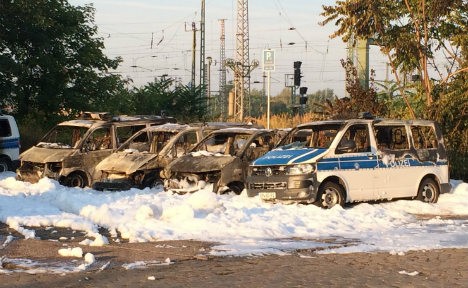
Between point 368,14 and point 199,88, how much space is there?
18.3 meters

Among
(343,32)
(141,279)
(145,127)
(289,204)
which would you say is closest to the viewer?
(141,279)

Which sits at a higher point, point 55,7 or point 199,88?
point 55,7

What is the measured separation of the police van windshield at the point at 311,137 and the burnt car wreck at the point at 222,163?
711 mm

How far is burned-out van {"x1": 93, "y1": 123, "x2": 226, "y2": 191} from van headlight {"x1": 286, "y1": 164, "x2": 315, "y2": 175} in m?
3.80

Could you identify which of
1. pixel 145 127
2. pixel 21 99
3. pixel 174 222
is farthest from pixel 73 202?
pixel 21 99

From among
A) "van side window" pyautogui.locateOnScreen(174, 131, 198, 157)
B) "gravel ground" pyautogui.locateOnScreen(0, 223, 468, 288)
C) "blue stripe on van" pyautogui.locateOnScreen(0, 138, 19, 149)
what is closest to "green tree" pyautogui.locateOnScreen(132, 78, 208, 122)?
"blue stripe on van" pyautogui.locateOnScreen(0, 138, 19, 149)

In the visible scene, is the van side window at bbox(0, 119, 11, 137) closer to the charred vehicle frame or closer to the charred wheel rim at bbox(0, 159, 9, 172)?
the charred wheel rim at bbox(0, 159, 9, 172)

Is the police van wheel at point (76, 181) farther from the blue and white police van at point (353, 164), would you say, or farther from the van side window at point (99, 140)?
the blue and white police van at point (353, 164)

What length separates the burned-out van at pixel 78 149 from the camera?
1606 centimetres

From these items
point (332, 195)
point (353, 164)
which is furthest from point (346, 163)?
point (332, 195)

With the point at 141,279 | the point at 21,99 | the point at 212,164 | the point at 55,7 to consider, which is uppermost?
the point at 55,7

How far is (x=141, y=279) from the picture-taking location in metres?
7.11

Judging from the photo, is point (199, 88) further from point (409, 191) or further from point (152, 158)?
point (409, 191)

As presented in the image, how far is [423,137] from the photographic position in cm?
1412
